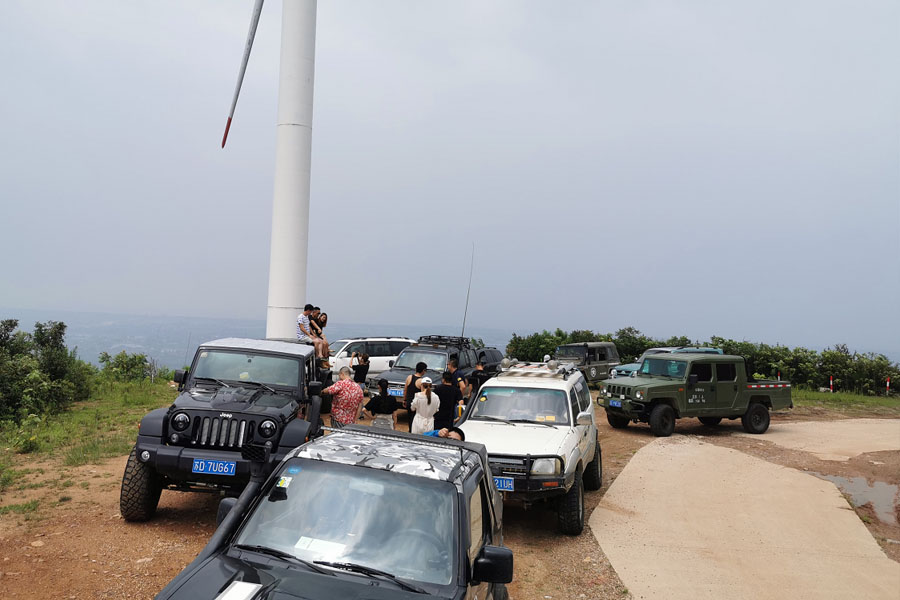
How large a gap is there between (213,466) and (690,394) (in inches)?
495

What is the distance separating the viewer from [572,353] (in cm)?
2548

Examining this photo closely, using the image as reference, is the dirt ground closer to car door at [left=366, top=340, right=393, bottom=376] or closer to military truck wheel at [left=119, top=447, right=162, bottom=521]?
military truck wheel at [left=119, top=447, right=162, bottom=521]

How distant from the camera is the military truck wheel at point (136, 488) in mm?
7285

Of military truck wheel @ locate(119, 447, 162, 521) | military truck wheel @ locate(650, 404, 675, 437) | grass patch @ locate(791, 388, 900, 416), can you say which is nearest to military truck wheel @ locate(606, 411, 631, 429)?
military truck wheel @ locate(650, 404, 675, 437)

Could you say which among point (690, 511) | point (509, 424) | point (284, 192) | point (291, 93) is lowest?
point (690, 511)

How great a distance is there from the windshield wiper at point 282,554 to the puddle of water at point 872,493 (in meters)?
9.65

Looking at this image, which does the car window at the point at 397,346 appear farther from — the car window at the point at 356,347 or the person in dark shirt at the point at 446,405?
the person in dark shirt at the point at 446,405

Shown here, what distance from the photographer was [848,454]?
594 inches

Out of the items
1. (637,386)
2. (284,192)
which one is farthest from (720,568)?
(284,192)

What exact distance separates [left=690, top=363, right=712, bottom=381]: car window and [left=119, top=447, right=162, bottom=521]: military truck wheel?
13.1m

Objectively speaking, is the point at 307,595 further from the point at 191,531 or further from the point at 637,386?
the point at 637,386

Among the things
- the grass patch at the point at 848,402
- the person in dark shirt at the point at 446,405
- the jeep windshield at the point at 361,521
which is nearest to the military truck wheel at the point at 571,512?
the person in dark shirt at the point at 446,405

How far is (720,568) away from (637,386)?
874 cm

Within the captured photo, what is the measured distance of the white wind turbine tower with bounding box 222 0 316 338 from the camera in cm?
1916
